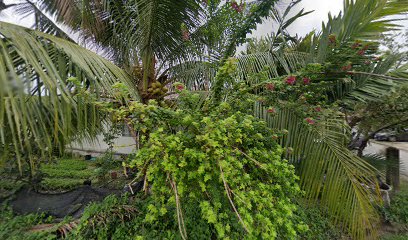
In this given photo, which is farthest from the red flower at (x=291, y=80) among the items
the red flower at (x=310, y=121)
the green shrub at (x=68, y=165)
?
the green shrub at (x=68, y=165)

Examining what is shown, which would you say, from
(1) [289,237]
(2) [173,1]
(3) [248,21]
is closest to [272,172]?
(1) [289,237]

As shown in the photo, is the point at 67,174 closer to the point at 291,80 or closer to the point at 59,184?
the point at 59,184

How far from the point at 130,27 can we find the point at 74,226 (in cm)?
235

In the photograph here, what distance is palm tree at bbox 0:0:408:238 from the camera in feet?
3.92

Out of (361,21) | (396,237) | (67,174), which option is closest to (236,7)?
(361,21)

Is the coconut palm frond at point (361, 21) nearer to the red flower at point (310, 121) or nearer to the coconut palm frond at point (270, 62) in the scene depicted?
the coconut palm frond at point (270, 62)

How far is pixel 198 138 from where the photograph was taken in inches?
48.3

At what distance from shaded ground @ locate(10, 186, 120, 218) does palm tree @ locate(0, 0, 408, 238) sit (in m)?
1.00

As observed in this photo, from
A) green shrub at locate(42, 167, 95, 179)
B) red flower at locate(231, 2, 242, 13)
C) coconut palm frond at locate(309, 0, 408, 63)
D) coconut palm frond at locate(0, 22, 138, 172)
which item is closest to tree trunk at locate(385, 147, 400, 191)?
coconut palm frond at locate(309, 0, 408, 63)

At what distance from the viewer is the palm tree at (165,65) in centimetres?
120

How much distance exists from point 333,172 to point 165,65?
248cm

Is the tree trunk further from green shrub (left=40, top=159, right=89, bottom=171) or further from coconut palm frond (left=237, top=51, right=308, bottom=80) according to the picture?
green shrub (left=40, top=159, right=89, bottom=171)

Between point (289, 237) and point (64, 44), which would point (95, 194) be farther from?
point (289, 237)

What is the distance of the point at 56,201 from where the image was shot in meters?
2.97
